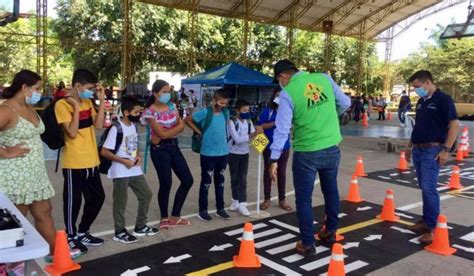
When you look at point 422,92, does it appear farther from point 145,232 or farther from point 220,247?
point 145,232

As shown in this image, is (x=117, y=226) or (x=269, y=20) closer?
(x=117, y=226)

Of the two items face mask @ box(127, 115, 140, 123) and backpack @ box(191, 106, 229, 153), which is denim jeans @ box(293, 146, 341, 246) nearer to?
backpack @ box(191, 106, 229, 153)

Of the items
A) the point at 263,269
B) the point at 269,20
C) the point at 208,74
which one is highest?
the point at 269,20

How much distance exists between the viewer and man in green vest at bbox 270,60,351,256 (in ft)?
13.0

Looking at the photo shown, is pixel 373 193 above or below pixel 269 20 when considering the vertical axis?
below

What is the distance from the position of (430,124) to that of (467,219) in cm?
177

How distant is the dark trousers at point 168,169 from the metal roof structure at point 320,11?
70.2 ft

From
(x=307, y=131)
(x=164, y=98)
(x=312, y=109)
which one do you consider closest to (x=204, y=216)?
(x=164, y=98)

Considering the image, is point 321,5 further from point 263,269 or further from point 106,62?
point 263,269

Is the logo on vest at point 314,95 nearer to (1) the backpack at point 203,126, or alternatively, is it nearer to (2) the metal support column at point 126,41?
(1) the backpack at point 203,126

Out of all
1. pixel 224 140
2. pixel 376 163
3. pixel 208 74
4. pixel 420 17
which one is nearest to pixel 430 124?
pixel 224 140

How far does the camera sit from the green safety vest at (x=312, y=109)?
3.94m

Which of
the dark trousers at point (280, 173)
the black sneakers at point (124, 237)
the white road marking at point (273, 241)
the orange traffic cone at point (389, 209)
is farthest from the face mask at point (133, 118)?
the orange traffic cone at point (389, 209)

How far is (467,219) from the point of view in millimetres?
5523
